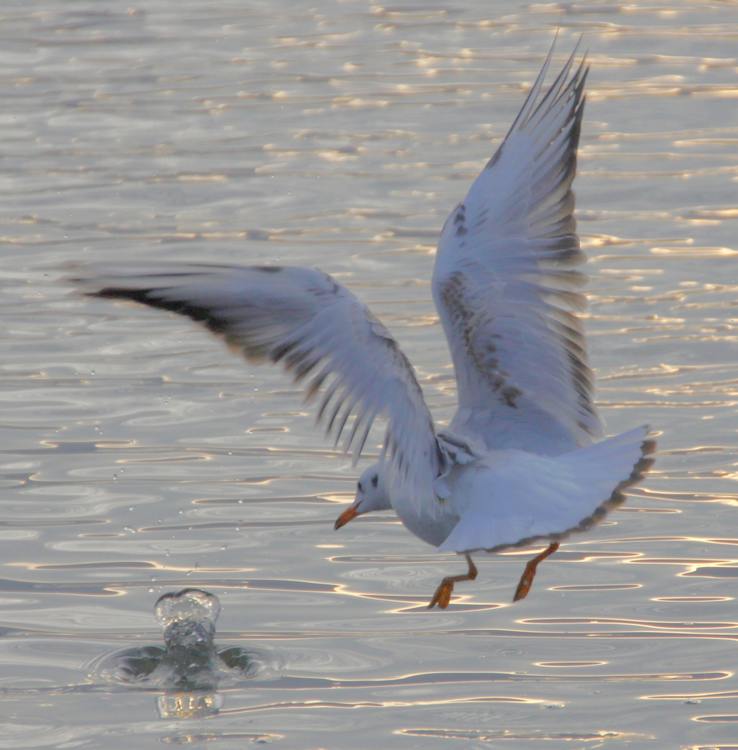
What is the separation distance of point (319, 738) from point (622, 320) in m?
4.74

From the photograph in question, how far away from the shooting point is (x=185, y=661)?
8.72m

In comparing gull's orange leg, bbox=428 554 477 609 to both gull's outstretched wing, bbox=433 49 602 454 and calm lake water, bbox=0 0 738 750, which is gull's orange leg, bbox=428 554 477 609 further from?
gull's outstretched wing, bbox=433 49 602 454

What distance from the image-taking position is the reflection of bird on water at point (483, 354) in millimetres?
7516

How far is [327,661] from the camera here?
28.3 ft

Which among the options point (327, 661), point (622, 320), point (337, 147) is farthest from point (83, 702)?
point (337, 147)

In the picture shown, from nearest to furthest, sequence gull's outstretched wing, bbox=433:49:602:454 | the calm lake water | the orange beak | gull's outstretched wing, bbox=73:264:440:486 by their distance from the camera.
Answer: gull's outstretched wing, bbox=73:264:440:486 < the calm lake water < gull's outstretched wing, bbox=433:49:602:454 < the orange beak

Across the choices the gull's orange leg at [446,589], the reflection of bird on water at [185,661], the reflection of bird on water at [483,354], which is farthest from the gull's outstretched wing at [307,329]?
the reflection of bird on water at [185,661]

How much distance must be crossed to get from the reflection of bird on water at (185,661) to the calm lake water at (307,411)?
0.21 ft

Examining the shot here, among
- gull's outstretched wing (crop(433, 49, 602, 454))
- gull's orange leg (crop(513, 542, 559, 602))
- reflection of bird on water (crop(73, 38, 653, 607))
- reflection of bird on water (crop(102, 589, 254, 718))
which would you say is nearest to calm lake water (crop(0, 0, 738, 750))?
reflection of bird on water (crop(102, 589, 254, 718))

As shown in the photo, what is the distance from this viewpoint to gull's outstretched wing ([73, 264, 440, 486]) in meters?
7.49

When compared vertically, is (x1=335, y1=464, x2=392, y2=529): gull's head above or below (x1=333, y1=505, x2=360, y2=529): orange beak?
above

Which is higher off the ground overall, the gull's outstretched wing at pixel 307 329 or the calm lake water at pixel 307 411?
the gull's outstretched wing at pixel 307 329

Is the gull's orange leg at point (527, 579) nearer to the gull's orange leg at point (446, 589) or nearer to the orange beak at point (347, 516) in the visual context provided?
the gull's orange leg at point (446, 589)

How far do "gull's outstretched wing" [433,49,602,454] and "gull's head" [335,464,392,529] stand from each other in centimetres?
42
